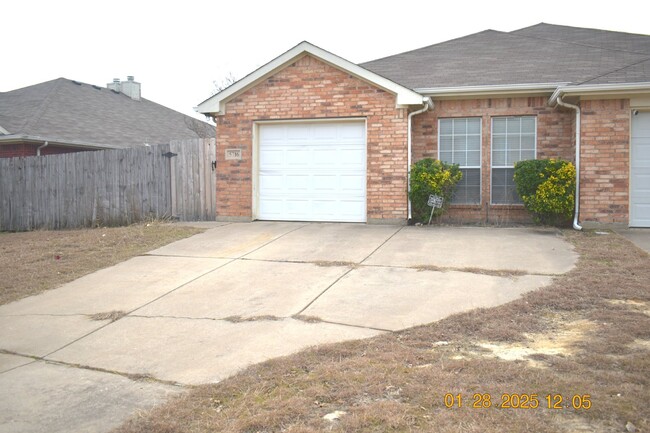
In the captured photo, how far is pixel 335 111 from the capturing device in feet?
41.5

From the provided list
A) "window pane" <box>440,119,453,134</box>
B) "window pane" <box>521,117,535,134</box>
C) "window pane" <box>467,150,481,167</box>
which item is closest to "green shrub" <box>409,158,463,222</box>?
"window pane" <box>467,150,481,167</box>

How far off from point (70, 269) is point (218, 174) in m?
4.73

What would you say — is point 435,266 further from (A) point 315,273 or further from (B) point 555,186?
(B) point 555,186

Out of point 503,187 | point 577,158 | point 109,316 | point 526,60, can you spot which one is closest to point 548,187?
point 577,158

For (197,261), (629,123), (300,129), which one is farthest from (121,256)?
(629,123)

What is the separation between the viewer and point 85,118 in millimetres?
21344

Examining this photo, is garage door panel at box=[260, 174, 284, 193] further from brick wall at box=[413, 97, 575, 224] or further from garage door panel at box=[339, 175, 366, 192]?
brick wall at box=[413, 97, 575, 224]

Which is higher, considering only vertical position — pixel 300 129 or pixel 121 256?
pixel 300 129

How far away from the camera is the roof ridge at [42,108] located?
18.6m

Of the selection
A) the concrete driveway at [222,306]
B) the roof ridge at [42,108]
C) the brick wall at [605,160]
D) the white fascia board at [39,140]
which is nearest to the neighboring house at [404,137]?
the brick wall at [605,160]

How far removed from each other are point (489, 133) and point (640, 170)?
312 centimetres

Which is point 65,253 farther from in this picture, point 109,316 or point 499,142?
point 499,142
